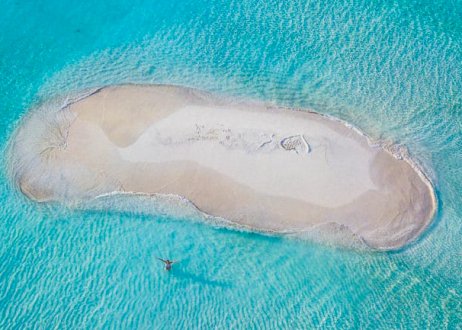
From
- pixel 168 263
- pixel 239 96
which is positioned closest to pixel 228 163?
pixel 239 96

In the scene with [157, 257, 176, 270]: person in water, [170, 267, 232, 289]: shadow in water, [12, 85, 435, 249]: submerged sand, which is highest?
[12, 85, 435, 249]: submerged sand

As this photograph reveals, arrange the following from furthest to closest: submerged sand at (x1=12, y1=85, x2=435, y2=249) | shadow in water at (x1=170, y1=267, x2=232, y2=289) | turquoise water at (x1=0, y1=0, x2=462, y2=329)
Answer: submerged sand at (x1=12, y1=85, x2=435, y2=249)
shadow in water at (x1=170, y1=267, x2=232, y2=289)
turquoise water at (x1=0, y1=0, x2=462, y2=329)

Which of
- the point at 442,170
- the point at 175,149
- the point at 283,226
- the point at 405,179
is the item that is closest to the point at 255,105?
the point at 175,149

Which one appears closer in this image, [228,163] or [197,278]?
[197,278]

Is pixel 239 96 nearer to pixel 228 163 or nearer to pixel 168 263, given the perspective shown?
pixel 228 163

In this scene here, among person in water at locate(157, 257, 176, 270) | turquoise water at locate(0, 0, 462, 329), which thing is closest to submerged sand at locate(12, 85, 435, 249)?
turquoise water at locate(0, 0, 462, 329)

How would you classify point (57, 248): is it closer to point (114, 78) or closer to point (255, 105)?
point (114, 78)

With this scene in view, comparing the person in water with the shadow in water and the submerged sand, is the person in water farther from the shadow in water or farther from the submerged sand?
the submerged sand
